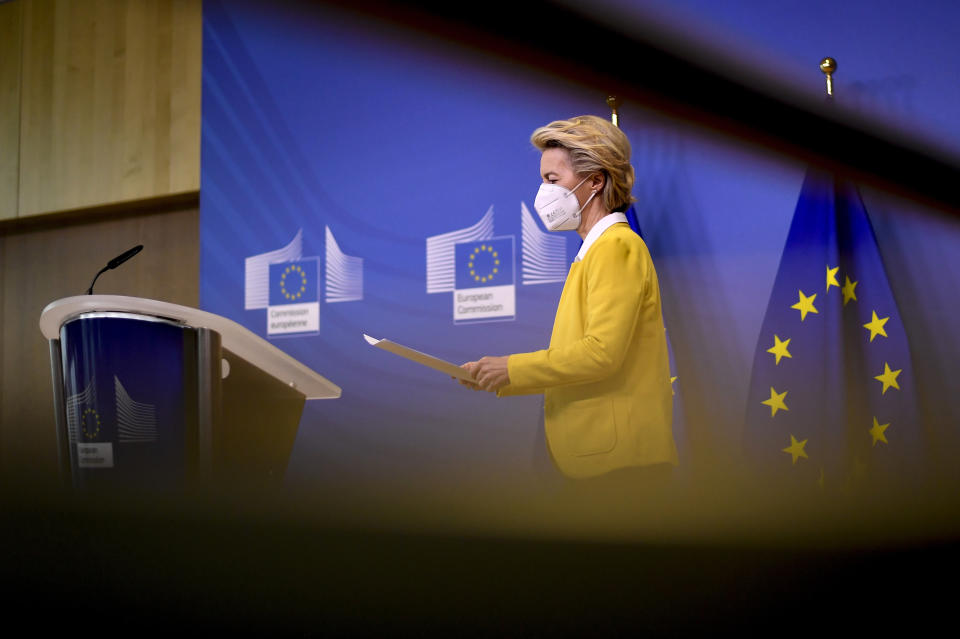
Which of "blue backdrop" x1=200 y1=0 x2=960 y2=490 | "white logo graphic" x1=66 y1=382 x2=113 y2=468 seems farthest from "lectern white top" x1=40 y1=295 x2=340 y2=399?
"blue backdrop" x1=200 y1=0 x2=960 y2=490

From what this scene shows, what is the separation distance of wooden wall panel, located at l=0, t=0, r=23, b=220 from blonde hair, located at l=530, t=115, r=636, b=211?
389 cm

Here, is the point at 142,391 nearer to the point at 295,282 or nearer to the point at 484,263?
the point at 484,263

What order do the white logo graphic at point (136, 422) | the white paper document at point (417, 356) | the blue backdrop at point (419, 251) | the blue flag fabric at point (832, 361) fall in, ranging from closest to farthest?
the white paper document at point (417, 356), the white logo graphic at point (136, 422), the blue flag fabric at point (832, 361), the blue backdrop at point (419, 251)

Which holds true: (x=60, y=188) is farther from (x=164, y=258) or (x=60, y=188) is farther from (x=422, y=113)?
(x=422, y=113)

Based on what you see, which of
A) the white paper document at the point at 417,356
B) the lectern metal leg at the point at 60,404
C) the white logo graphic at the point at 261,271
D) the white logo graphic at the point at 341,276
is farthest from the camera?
the white logo graphic at the point at 261,271

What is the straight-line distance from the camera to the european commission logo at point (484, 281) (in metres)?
3.15

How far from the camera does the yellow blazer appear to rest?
1.38 meters

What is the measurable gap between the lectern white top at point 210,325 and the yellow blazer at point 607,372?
358 millimetres

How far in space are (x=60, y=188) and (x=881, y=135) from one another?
4.82 meters

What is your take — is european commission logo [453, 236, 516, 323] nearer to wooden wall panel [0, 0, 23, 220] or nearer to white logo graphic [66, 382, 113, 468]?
white logo graphic [66, 382, 113, 468]

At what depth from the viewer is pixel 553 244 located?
120 inches

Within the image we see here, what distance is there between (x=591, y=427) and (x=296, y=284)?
2390 millimetres

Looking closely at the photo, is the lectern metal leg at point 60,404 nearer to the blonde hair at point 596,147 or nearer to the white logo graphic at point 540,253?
the blonde hair at point 596,147

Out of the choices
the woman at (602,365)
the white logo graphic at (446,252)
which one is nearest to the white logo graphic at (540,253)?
the white logo graphic at (446,252)
